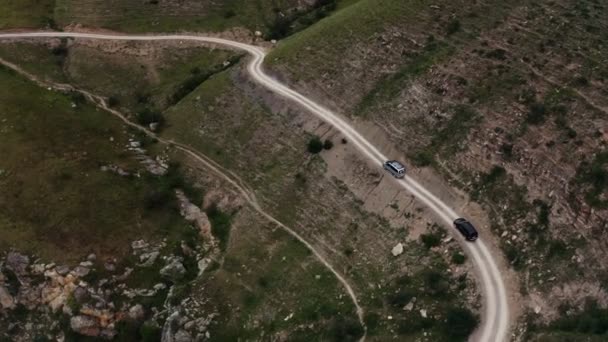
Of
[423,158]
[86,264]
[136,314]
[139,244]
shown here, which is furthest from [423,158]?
[86,264]

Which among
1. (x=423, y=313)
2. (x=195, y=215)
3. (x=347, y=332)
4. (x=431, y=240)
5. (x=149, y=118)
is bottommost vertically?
(x=347, y=332)

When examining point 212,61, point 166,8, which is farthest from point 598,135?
point 166,8

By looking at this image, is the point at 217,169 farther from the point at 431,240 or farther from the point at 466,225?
the point at 466,225

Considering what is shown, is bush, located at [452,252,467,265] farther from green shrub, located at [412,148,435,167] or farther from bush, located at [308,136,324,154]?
bush, located at [308,136,324,154]

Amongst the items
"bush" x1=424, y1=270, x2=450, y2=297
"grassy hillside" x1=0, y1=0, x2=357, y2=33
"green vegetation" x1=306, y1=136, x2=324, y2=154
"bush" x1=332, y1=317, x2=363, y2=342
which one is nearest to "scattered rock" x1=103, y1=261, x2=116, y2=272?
"bush" x1=332, y1=317, x2=363, y2=342

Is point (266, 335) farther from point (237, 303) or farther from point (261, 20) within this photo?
point (261, 20)

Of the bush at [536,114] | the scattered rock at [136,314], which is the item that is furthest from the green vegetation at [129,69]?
the bush at [536,114]
